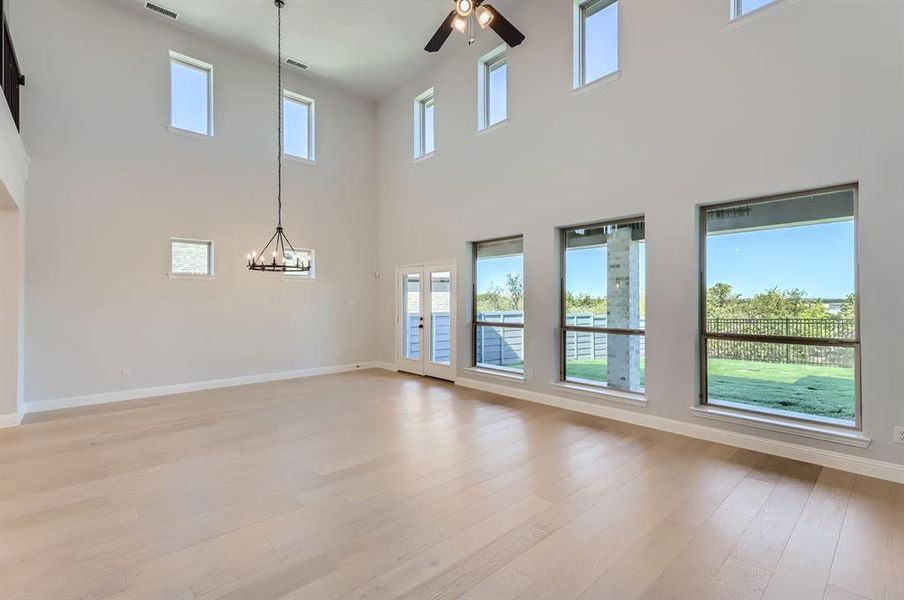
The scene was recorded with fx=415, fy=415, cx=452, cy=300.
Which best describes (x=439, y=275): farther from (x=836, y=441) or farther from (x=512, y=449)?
(x=836, y=441)

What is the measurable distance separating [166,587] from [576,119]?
5.65 meters

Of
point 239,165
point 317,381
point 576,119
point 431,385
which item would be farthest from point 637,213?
point 239,165

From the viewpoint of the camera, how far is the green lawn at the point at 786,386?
3543mm

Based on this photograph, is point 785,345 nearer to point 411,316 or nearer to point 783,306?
point 783,306

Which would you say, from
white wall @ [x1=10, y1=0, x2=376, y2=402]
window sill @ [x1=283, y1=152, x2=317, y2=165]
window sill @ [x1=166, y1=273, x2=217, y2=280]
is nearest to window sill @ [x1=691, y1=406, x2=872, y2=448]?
white wall @ [x1=10, y1=0, x2=376, y2=402]

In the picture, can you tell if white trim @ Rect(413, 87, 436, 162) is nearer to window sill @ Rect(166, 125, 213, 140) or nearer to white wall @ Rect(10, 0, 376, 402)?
white wall @ Rect(10, 0, 376, 402)

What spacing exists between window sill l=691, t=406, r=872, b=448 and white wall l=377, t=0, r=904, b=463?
0.07 metres

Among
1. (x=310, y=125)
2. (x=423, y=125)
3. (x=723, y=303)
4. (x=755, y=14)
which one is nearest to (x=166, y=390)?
(x=310, y=125)

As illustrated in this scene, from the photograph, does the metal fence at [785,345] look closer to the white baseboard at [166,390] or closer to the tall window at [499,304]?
the tall window at [499,304]

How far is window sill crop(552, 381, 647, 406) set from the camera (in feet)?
15.2

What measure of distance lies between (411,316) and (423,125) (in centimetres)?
360

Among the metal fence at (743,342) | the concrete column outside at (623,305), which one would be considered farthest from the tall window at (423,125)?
the concrete column outside at (623,305)

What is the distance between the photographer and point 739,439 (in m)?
3.88

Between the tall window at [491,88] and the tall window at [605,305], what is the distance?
2.31m
